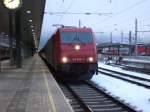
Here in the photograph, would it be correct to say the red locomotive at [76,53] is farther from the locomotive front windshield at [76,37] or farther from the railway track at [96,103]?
the railway track at [96,103]

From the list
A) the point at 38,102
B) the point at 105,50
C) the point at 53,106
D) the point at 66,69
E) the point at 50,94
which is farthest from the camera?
the point at 105,50

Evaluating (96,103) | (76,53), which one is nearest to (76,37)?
(76,53)

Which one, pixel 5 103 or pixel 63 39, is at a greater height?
pixel 63 39

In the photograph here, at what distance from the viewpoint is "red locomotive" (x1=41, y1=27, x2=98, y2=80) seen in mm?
22828

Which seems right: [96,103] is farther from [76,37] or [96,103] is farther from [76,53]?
[76,37]

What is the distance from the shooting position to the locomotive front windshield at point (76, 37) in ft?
77.7

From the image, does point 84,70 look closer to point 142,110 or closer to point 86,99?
point 86,99

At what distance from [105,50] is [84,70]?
7666 centimetres

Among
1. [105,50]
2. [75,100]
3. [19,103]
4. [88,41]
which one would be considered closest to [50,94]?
[75,100]

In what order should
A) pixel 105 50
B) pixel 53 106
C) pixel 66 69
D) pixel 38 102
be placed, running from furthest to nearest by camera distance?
pixel 105 50 < pixel 66 69 < pixel 38 102 < pixel 53 106

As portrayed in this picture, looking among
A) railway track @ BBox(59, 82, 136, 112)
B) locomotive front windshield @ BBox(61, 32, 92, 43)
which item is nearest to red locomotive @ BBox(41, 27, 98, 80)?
locomotive front windshield @ BBox(61, 32, 92, 43)

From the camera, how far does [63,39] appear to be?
930 inches

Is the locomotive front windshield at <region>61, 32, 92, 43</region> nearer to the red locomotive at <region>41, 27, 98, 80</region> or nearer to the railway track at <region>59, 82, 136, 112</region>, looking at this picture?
the red locomotive at <region>41, 27, 98, 80</region>

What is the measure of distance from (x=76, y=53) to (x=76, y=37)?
3.81 ft
